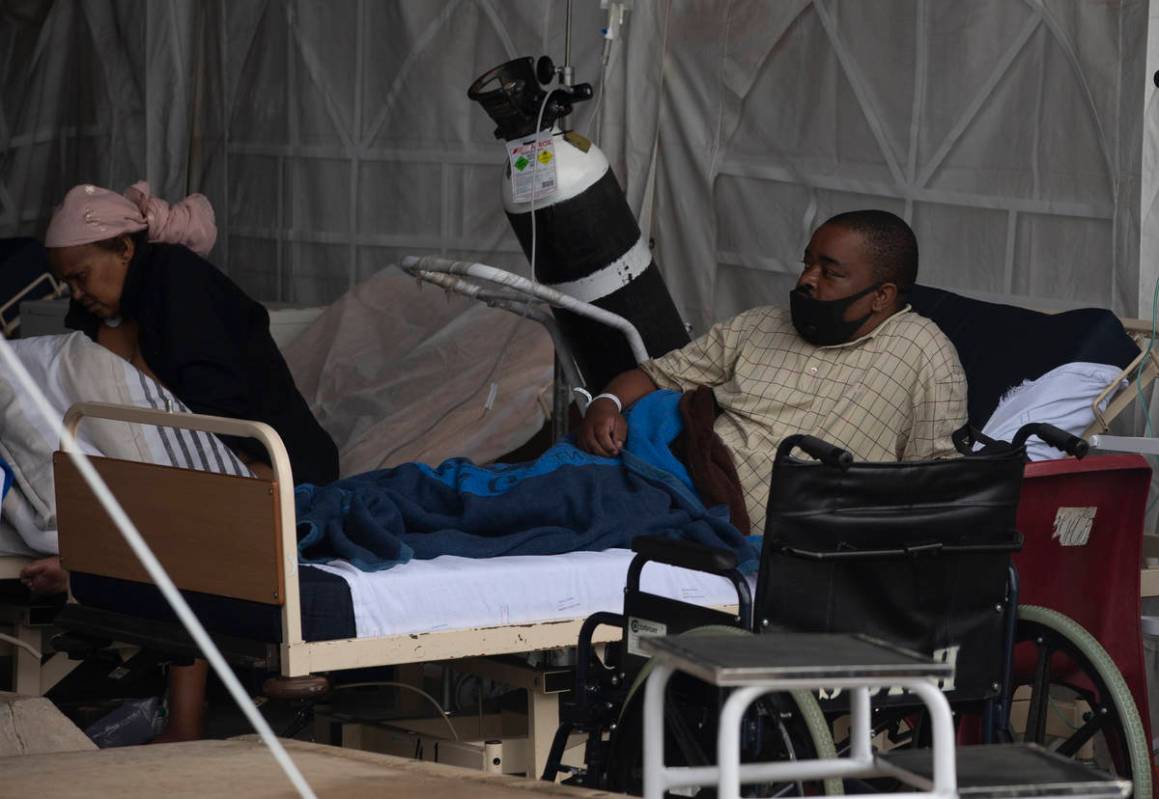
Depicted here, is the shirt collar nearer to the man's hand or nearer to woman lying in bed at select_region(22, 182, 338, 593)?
the man's hand

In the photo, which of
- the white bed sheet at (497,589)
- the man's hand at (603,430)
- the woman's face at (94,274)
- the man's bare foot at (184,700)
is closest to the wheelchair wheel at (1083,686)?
the white bed sheet at (497,589)

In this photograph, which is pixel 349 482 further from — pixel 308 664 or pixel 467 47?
pixel 467 47

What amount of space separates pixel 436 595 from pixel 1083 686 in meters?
1.27

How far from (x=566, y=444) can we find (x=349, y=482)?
0.56m

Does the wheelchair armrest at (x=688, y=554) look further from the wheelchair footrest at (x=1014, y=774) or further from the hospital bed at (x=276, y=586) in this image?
the wheelchair footrest at (x=1014, y=774)

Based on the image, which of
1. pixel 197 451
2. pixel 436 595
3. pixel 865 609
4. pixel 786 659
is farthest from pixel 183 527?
pixel 786 659

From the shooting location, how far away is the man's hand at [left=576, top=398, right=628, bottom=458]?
167 inches

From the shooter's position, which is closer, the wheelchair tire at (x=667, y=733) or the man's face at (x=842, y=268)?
the wheelchair tire at (x=667, y=733)

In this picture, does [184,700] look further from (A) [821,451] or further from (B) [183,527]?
(A) [821,451]

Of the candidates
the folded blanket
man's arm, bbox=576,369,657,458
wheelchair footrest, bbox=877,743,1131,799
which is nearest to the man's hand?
man's arm, bbox=576,369,657,458

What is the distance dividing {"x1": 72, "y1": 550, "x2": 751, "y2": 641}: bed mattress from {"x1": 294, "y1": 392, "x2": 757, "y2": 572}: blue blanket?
0.19 ft

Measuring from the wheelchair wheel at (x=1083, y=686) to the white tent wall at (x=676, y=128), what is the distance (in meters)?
1.40

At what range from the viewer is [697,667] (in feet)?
5.77

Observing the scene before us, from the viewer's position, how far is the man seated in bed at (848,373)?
4.09 m
